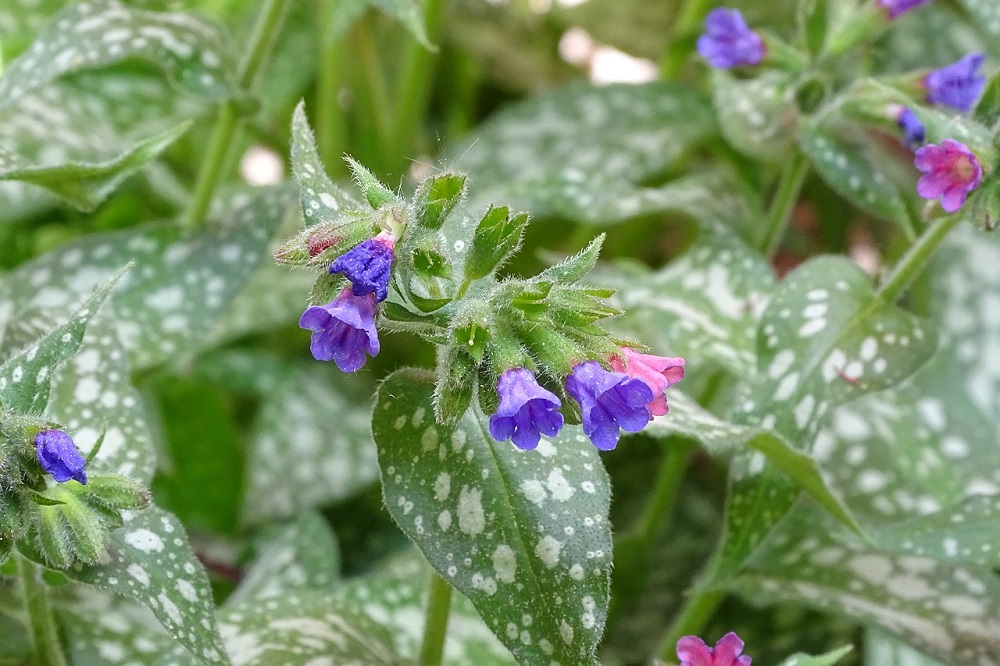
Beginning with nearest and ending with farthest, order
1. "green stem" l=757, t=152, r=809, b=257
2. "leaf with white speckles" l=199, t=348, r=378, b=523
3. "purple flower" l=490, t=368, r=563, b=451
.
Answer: "purple flower" l=490, t=368, r=563, b=451, "green stem" l=757, t=152, r=809, b=257, "leaf with white speckles" l=199, t=348, r=378, b=523

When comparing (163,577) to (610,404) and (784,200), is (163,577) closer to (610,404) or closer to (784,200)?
(610,404)

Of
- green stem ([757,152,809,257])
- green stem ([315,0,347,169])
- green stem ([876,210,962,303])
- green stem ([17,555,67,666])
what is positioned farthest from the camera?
green stem ([315,0,347,169])

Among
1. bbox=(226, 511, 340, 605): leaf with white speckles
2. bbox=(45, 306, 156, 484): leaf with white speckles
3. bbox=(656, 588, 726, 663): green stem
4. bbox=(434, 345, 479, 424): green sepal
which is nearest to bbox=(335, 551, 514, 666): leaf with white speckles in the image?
bbox=(226, 511, 340, 605): leaf with white speckles

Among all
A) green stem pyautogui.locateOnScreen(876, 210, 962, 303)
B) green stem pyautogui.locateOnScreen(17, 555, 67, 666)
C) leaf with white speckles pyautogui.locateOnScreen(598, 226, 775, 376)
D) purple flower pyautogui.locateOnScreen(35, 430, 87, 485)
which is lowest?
green stem pyautogui.locateOnScreen(17, 555, 67, 666)

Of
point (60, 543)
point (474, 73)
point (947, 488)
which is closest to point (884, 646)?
point (947, 488)

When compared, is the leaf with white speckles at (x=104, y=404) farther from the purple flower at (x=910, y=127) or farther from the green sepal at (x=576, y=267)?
the purple flower at (x=910, y=127)

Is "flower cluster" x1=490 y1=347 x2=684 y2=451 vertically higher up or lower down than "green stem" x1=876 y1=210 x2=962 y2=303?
higher up

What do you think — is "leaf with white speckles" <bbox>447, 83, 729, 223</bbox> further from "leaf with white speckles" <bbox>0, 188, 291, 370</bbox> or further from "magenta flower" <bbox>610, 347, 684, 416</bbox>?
"magenta flower" <bbox>610, 347, 684, 416</bbox>

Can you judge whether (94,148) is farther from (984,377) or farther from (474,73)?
(984,377)

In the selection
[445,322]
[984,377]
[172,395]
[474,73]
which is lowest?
[172,395]
